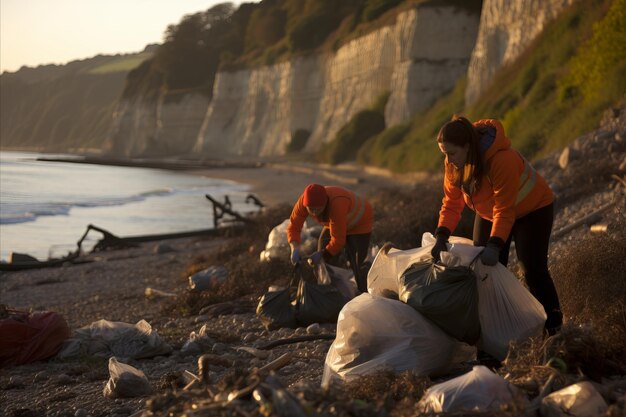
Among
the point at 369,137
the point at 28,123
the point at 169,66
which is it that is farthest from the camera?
the point at 28,123

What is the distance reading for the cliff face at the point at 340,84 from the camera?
113 feet

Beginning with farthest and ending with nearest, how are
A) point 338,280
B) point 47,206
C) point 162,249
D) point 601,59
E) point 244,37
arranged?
point 244,37, point 47,206, point 601,59, point 162,249, point 338,280

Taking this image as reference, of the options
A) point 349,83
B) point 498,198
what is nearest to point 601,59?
point 498,198

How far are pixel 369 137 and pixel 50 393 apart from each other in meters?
33.0

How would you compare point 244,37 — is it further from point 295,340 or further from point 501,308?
point 501,308

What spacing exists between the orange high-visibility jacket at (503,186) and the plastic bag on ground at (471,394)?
1.28m

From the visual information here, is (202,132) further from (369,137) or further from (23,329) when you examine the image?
(23,329)

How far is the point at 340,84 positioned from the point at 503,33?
2076 centimetres

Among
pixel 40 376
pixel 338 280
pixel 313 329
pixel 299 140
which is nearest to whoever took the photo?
pixel 40 376

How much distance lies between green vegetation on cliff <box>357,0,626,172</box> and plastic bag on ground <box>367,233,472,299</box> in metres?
9.05

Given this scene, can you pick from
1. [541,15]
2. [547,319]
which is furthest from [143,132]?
[547,319]

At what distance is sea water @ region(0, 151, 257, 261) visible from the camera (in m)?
19.3

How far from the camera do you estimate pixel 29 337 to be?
6395mm

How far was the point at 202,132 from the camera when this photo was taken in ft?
220
